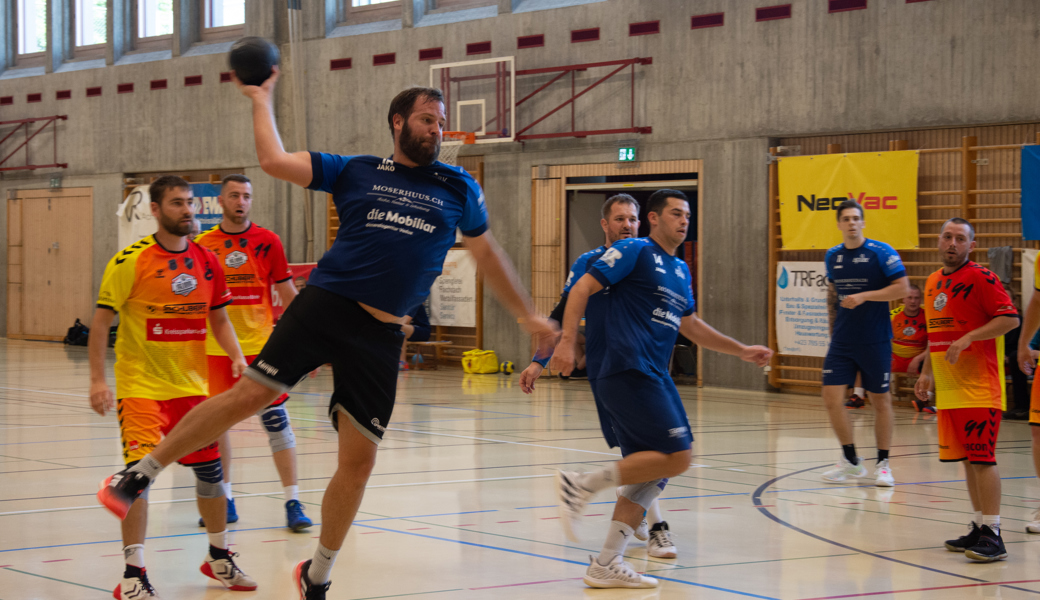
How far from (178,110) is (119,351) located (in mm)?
17791

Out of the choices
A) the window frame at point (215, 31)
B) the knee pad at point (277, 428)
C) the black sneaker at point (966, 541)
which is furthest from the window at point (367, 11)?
the black sneaker at point (966, 541)

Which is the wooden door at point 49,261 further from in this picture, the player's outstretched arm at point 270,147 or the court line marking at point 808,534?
the player's outstretched arm at point 270,147

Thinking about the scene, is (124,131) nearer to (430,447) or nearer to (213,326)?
(430,447)

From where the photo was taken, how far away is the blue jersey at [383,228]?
395 cm

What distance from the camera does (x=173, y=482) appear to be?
746 cm

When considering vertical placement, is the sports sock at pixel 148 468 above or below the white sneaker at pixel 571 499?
above

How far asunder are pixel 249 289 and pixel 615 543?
298 centimetres

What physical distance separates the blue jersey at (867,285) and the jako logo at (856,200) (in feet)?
19.3

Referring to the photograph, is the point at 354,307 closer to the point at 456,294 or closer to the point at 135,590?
the point at 135,590

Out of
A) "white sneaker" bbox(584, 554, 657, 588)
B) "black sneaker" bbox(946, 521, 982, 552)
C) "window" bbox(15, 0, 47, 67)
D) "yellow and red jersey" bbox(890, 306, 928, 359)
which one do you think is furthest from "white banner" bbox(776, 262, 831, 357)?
"window" bbox(15, 0, 47, 67)

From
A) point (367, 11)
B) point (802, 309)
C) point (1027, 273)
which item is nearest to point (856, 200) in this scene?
point (802, 309)

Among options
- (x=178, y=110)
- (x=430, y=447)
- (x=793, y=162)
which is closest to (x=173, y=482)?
(x=430, y=447)

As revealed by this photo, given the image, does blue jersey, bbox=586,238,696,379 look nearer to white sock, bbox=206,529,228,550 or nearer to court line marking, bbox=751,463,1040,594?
court line marking, bbox=751,463,1040,594

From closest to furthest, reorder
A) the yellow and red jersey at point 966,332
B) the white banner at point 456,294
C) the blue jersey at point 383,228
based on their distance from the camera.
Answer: the blue jersey at point 383,228 → the yellow and red jersey at point 966,332 → the white banner at point 456,294
